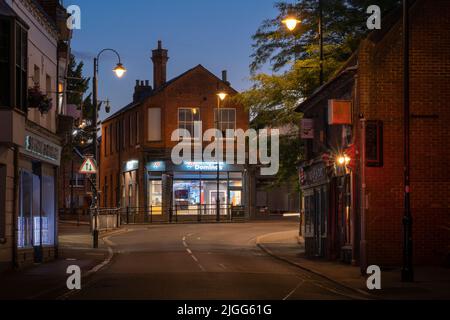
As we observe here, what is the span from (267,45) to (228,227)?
1577 cm

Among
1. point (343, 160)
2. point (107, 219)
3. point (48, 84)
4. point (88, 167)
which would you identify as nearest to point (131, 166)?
point (107, 219)

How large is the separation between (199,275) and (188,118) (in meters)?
41.4

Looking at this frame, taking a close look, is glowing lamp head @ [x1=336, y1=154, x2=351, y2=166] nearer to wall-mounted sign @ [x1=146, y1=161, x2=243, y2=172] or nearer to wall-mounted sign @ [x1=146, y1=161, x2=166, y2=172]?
wall-mounted sign @ [x1=146, y1=161, x2=243, y2=172]

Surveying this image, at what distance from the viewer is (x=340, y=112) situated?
82.9 feet

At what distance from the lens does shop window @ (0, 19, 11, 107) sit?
2219 cm

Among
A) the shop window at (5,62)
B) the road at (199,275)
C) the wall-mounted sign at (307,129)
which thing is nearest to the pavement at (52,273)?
the road at (199,275)

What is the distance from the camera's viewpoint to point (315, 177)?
101 ft

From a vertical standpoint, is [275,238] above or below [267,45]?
below

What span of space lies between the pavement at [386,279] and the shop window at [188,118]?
31087 mm

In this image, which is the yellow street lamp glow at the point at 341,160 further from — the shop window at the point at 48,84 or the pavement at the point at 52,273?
the shop window at the point at 48,84

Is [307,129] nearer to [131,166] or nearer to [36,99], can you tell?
[36,99]
